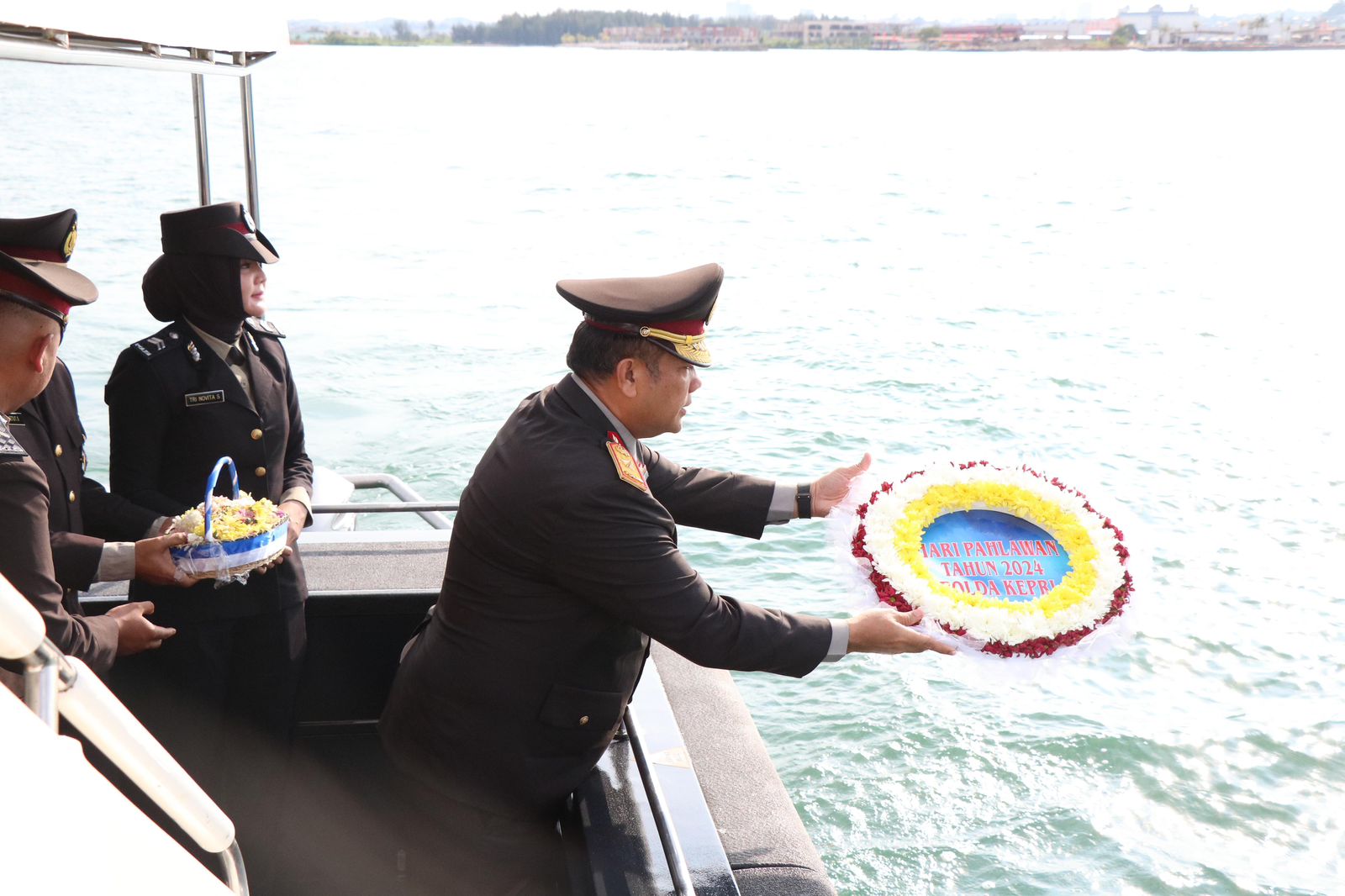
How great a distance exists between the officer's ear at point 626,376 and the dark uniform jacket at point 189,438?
1.04 metres

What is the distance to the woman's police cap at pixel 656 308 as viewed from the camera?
208 cm

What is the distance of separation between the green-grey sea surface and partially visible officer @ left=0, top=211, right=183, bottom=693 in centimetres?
148

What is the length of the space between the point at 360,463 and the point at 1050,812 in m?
6.96

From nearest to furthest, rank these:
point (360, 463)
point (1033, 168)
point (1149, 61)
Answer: point (360, 463)
point (1033, 168)
point (1149, 61)

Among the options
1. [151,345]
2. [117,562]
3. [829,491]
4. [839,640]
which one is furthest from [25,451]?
[829,491]

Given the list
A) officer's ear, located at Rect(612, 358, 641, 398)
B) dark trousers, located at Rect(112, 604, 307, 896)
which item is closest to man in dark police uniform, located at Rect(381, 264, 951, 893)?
officer's ear, located at Rect(612, 358, 641, 398)

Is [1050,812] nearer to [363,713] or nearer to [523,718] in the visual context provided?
[363,713]

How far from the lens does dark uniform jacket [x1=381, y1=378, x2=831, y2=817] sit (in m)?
2.04

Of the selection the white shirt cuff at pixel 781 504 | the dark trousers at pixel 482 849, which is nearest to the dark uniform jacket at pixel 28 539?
the dark trousers at pixel 482 849

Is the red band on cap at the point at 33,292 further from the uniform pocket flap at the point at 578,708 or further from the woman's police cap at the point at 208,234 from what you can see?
the uniform pocket flap at the point at 578,708

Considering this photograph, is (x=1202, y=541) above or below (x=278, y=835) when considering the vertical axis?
below

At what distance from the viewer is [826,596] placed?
312 inches

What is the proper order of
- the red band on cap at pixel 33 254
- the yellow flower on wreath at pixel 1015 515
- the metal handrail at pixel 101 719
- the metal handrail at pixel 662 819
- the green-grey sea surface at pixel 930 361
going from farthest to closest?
the green-grey sea surface at pixel 930 361 → the yellow flower on wreath at pixel 1015 515 → the red band on cap at pixel 33 254 → the metal handrail at pixel 662 819 → the metal handrail at pixel 101 719

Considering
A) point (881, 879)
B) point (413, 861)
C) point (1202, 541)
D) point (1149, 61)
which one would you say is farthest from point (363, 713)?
point (1149, 61)
